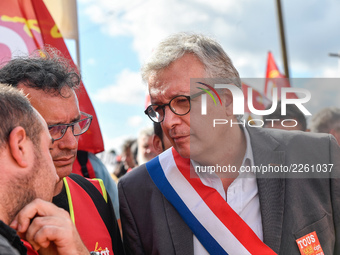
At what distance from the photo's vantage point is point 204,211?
2.53 metres

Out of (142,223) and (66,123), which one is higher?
(66,123)

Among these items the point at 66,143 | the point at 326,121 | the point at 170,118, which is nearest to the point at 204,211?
the point at 170,118

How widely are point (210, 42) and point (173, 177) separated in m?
0.88

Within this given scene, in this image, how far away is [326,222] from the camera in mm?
2330

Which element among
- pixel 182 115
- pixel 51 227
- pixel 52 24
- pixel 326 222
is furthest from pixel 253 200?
pixel 52 24

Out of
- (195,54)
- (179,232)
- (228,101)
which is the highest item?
(195,54)

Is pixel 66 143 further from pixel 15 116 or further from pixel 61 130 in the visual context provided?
pixel 15 116

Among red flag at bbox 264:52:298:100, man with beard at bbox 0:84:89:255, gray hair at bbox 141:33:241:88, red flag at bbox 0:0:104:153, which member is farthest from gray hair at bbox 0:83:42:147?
red flag at bbox 264:52:298:100

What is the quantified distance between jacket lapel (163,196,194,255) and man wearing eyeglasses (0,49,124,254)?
0.33m

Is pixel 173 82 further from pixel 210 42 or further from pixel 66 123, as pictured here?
pixel 66 123

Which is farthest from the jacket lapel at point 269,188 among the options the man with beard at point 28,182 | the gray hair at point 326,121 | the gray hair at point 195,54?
the gray hair at point 326,121

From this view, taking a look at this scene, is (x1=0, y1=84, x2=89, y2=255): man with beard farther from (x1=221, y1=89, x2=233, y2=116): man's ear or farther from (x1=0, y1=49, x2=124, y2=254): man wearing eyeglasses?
(x1=221, y1=89, x2=233, y2=116): man's ear

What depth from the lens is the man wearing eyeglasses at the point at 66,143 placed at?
227 centimetres

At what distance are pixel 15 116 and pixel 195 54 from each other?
1.29 m
